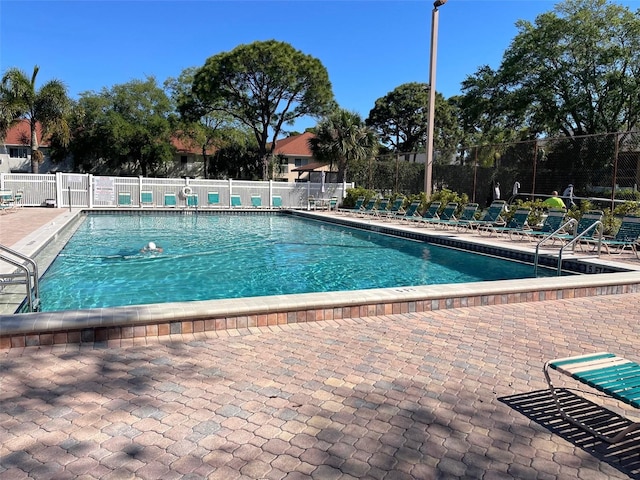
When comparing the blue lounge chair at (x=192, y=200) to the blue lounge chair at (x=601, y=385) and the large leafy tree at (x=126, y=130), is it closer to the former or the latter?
the large leafy tree at (x=126, y=130)

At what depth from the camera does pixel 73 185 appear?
2162cm

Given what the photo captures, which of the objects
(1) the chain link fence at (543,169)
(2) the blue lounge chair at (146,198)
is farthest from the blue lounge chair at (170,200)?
(1) the chain link fence at (543,169)

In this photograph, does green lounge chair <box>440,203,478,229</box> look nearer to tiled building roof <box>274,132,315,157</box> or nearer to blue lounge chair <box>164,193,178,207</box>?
blue lounge chair <box>164,193,178,207</box>

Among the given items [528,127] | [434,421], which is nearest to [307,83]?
[528,127]

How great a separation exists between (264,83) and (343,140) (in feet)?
32.1

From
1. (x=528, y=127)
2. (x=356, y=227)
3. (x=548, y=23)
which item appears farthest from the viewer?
(x=528, y=127)

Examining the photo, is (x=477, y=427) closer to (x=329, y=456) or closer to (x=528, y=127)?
(x=329, y=456)

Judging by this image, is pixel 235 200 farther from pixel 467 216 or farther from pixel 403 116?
pixel 403 116

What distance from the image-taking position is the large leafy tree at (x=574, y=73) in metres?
26.5

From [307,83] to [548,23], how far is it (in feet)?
49.0

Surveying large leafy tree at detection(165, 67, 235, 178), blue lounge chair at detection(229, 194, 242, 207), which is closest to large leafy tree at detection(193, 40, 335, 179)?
large leafy tree at detection(165, 67, 235, 178)

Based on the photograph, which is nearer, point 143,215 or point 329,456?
point 329,456

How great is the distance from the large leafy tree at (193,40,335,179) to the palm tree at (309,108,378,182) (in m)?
6.69

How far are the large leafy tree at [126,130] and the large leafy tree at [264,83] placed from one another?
8007mm
